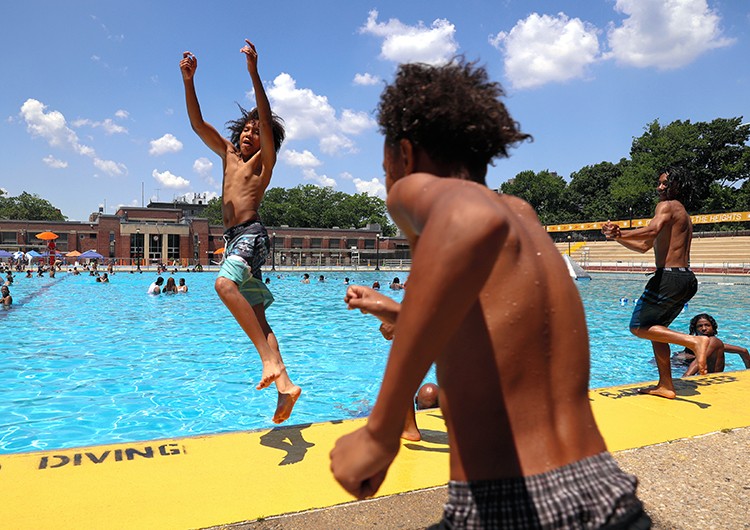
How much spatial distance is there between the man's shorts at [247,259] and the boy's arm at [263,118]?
0.43 metres

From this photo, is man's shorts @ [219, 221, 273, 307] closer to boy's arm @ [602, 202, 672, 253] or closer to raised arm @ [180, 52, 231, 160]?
raised arm @ [180, 52, 231, 160]

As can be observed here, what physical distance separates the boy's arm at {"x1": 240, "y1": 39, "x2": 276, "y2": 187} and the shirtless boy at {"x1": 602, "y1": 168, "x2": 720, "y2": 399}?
325cm

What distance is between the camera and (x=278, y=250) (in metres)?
70.5

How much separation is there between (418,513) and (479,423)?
1635 millimetres

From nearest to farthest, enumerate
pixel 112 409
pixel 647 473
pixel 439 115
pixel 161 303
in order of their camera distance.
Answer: pixel 439 115 < pixel 647 473 < pixel 112 409 < pixel 161 303

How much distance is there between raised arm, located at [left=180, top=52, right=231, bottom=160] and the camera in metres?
3.88

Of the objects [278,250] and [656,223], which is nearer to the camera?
[656,223]

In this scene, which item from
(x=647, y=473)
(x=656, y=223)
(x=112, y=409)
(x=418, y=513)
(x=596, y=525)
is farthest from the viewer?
(x=112, y=409)

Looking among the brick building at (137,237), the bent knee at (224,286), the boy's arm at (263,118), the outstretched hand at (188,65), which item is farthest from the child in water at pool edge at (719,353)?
the brick building at (137,237)

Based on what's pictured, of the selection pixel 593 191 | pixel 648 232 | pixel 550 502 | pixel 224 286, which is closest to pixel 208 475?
pixel 224 286

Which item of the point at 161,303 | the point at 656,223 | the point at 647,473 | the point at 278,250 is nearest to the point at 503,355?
the point at 647,473

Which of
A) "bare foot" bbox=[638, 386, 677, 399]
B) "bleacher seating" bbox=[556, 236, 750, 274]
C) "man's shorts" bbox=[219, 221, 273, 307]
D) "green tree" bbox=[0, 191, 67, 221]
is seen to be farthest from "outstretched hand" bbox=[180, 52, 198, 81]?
"green tree" bbox=[0, 191, 67, 221]

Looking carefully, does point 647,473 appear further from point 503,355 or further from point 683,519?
point 503,355

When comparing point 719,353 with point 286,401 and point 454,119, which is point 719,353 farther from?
point 454,119
